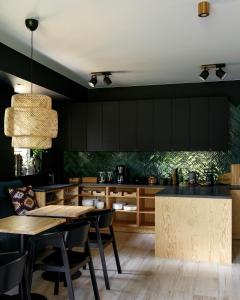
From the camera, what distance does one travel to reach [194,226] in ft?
14.9

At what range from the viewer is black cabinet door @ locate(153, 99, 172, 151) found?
6.26 m

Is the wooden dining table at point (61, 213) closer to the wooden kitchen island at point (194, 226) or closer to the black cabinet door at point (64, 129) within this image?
the wooden kitchen island at point (194, 226)

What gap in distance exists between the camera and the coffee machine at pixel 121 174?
6555 mm

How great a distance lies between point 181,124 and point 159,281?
3.11 metres

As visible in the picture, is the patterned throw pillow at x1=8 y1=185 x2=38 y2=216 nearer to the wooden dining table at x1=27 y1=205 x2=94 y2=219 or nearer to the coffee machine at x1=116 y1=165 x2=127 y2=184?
the wooden dining table at x1=27 y1=205 x2=94 y2=219

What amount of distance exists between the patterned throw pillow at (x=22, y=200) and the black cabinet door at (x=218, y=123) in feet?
10.4

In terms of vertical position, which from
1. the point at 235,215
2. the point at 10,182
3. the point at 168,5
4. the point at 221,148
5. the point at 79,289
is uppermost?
the point at 168,5

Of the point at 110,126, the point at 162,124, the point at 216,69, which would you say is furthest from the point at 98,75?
the point at 216,69

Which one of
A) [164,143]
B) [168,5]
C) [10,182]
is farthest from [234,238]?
[168,5]

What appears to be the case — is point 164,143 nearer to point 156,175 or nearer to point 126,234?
point 156,175

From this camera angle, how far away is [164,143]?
247 inches

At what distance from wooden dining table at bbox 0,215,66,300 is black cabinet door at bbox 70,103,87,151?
130 inches

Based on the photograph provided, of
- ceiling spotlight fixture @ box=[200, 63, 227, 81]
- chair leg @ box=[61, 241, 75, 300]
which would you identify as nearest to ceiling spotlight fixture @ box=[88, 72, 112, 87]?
ceiling spotlight fixture @ box=[200, 63, 227, 81]

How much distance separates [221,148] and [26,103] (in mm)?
3855
